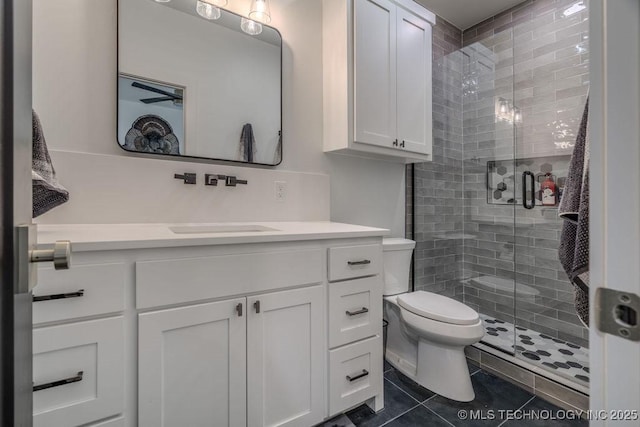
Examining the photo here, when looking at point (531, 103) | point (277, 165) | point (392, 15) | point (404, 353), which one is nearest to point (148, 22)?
point (277, 165)

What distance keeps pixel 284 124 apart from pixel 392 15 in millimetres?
1021

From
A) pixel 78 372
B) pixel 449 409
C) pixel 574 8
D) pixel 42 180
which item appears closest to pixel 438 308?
pixel 449 409

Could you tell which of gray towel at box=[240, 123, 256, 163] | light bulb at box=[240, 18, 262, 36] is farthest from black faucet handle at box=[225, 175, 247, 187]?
light bulb at box=[240, 18, 262, 36]

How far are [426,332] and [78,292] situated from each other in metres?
1.55

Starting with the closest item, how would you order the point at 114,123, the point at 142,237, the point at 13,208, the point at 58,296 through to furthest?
the point at 13,208 → the point at 58,296 → the point at 142,237 → the point at 114,123

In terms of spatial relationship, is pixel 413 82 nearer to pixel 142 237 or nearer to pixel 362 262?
pixel 362 262

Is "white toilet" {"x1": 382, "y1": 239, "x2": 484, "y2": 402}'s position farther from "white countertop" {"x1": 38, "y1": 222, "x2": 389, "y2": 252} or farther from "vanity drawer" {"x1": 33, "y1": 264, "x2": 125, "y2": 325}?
"vanity drawer" {"x1": 33, "y1": 264, "x2": 125, "y2": 325}

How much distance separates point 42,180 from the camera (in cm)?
90

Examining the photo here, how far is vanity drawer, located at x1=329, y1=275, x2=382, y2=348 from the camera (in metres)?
1.33

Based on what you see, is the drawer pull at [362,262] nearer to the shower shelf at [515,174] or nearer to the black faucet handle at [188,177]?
the black faucet handle at [188,177]

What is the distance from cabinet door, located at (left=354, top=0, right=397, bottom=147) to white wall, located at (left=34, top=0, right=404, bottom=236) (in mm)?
292

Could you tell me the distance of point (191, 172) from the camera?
1.52 metres

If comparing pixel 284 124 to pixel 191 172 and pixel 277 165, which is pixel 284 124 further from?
pixel 191 172

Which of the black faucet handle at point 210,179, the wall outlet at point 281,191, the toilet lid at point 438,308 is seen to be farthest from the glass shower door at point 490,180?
the black faucet handle at point 210,179
